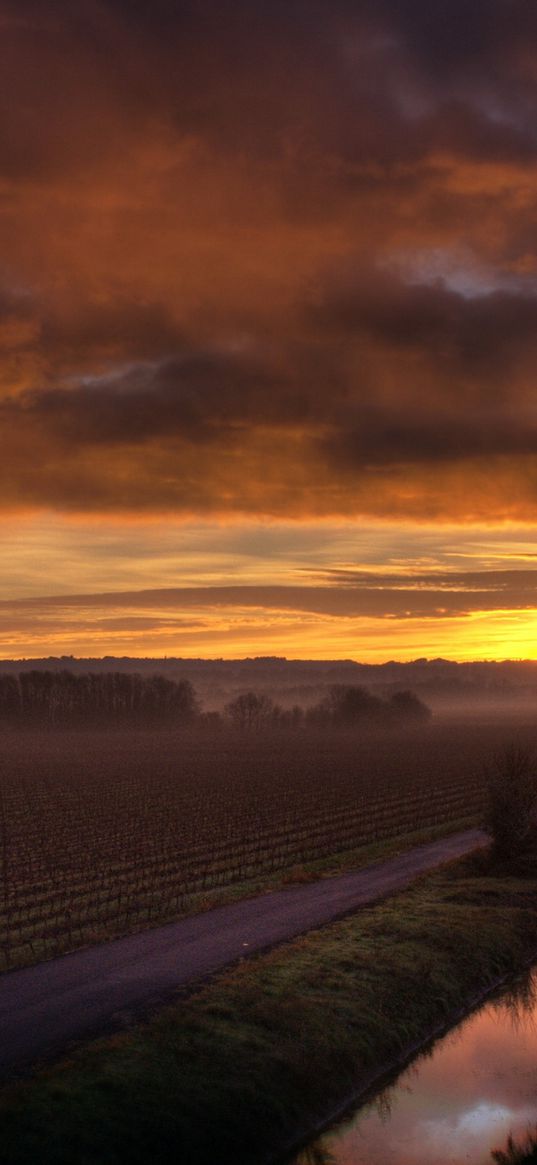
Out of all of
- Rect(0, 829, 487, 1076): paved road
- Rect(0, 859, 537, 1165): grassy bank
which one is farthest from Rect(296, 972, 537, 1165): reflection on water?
Rect(0, 829, 487, 1076): paved road

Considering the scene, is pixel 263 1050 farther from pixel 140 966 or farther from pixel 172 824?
pixel 172 824

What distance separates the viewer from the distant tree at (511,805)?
145 ft

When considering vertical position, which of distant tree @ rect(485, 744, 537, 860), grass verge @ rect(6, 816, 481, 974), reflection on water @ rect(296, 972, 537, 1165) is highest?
distant tree @ rect(485, 744, 537, 860)

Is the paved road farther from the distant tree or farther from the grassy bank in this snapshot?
the distant tree

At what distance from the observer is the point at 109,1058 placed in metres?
20.5

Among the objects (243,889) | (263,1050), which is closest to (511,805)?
(243,889)

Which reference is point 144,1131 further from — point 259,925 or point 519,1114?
point 259,925

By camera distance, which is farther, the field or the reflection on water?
the field

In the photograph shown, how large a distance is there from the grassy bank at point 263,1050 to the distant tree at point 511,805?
10.8m

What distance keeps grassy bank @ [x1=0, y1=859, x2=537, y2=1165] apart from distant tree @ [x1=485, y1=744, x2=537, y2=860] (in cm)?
1075

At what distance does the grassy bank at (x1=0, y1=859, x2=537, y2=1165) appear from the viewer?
18188 millimetres

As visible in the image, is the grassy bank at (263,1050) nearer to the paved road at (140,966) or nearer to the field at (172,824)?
the paved road at (140,966)

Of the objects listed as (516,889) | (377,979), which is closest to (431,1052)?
(377,979)

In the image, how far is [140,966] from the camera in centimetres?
2759
